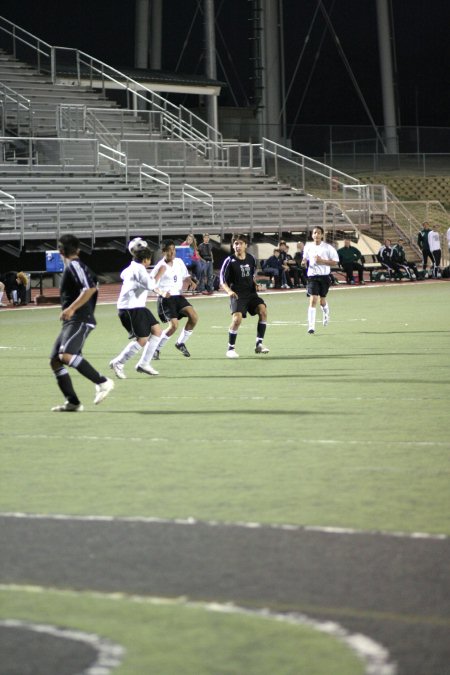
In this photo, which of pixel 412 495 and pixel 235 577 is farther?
pixel 412 495

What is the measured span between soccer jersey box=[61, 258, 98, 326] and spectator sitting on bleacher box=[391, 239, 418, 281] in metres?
30.5

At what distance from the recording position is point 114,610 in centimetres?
561

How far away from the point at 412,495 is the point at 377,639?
2992mm

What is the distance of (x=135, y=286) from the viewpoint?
15234 millimetres

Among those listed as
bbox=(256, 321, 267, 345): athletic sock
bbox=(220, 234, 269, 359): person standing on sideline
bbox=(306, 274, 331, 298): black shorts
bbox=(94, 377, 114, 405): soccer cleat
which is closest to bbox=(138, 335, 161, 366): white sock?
bbox=(220, 234, 269, 359): person standing on sideline

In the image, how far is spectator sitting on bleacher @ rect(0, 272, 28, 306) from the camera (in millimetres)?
32125

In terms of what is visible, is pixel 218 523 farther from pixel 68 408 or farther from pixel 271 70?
pixel 271 70

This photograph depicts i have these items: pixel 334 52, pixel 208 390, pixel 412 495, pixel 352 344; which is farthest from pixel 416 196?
pixel 412 495

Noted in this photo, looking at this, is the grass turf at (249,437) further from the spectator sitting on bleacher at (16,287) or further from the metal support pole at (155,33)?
the metal support pole at (155,33)

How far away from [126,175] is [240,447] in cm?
3184

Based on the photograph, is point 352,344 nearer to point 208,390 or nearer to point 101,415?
point 208,390

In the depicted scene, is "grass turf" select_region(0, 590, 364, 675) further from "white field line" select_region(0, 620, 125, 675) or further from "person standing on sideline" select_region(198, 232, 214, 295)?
"person standing on sideline" select_region(198, 232, 214, 295)

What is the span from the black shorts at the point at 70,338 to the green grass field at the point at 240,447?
65cm

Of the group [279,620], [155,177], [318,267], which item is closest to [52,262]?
[155,177]
